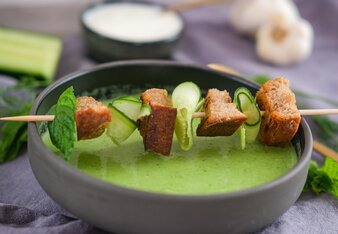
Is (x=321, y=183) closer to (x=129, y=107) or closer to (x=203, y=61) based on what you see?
(x=129, y=107)

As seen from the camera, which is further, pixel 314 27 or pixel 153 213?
pixel 314 27

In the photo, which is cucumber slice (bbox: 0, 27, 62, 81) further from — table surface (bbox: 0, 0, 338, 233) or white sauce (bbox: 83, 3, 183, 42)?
white sauce (bbox: 83, 3, 183, 42)

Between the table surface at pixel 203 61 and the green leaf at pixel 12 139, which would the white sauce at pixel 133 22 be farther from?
the green leaf at pixel 12 139

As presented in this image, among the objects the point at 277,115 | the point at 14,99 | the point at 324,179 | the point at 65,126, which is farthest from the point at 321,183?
the point at 14,99

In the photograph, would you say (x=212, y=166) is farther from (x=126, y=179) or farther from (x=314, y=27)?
(x=314, y=27)

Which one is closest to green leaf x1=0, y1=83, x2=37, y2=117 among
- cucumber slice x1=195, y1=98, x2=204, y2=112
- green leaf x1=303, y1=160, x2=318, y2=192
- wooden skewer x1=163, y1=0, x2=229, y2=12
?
cucumber slice x1=195, y1=98, x2=204, y2=112

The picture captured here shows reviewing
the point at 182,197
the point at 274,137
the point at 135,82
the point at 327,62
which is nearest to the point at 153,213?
the point at 182,197

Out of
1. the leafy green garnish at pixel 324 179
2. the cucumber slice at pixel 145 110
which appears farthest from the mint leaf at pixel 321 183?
the cucumber slice at pixel 145 110
